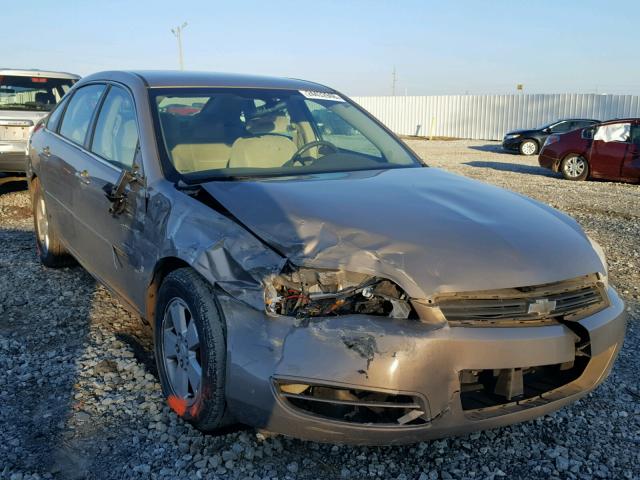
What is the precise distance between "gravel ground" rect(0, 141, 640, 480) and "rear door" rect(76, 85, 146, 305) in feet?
1.48

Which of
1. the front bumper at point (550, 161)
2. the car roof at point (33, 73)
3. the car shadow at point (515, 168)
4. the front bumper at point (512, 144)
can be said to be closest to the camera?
the car roof at point (33, 73)

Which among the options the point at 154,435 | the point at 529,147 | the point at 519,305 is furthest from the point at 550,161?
the point at 154,435

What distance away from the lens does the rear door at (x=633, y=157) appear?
1233 centimetres

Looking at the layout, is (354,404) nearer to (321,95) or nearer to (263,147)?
(263,147)

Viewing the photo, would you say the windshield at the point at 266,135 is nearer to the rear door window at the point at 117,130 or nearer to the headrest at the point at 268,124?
the headrest at the point at 268,124

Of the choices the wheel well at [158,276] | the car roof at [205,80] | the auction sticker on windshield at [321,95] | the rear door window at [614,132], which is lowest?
the wheel well at [158,276]

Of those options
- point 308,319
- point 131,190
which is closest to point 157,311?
point 131,190

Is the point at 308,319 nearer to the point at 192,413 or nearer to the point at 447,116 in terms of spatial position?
the point at 192,413

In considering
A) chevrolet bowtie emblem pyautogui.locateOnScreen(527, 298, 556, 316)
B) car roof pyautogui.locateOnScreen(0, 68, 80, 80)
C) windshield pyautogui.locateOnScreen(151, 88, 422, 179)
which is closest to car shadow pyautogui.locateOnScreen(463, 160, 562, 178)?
car roof pyautogui.locateOnScreen(0, 68, 80, 80)

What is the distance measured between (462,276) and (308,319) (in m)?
0.61

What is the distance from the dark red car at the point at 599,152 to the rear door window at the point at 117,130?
1163 centimetres

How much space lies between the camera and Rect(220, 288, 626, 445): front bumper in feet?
6.96

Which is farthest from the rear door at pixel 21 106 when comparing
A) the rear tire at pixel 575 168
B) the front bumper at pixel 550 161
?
the rear tire at pixel 575 168

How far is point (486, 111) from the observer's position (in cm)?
3177
